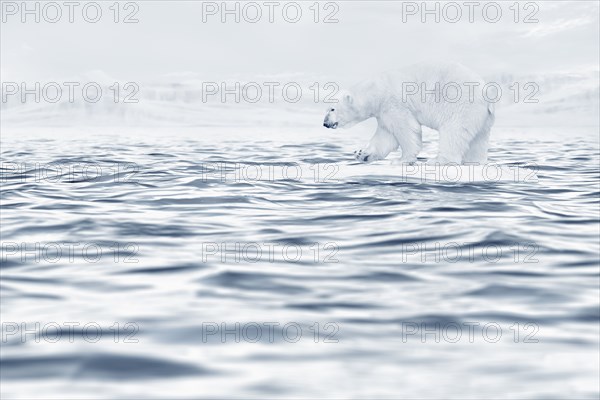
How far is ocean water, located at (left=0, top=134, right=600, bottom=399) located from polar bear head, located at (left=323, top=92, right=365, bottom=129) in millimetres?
3385

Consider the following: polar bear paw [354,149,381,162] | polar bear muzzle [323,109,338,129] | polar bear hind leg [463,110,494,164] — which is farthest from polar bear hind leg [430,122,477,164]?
polar bear muzzle [323,109,338,129]

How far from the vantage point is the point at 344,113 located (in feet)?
47.6

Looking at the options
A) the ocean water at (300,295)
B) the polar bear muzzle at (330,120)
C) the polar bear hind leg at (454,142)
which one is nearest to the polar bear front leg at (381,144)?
the polar bear muzzle at (330,120)

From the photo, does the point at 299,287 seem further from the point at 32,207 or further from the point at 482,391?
the point at 32,207

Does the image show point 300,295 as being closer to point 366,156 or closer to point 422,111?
point 422,111

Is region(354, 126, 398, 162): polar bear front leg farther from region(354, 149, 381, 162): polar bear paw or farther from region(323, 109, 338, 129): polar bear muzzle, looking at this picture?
region(323, 109, 338, 129): polar bear muzzle

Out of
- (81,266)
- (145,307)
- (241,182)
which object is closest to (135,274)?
(81,266)

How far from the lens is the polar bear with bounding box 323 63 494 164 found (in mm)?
13312

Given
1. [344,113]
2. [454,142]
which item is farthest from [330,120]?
[454,142]

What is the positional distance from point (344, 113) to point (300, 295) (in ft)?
30.3

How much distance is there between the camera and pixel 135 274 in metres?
6.08

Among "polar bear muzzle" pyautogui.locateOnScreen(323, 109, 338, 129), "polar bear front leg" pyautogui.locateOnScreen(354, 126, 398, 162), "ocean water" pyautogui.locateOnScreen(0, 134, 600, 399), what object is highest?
"polar bear muzzle" pyautogui.locateOnScreen(323, 109, 338, 129)

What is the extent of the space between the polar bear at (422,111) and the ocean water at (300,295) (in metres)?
2.32

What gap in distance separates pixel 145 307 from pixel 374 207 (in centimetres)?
501
